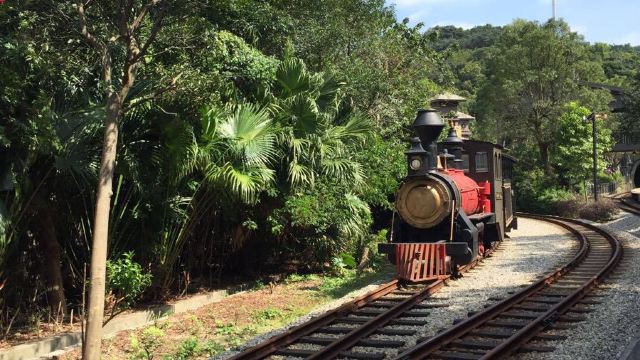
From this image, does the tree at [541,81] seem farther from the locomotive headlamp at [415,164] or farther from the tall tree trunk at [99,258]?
the tall tree trunk at [99,258]

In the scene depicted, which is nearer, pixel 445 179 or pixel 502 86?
pixel 445 179

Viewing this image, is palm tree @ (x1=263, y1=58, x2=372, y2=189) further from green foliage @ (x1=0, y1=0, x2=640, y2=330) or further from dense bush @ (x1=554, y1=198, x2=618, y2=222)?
dense bush @ (x1=554, y1=198, x2=618, y2=222)

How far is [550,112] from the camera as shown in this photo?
36.8m

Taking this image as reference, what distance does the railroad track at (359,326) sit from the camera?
245 inches

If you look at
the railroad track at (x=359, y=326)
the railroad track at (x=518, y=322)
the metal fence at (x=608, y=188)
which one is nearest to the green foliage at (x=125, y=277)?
the railroad track at (x=359, y=326)

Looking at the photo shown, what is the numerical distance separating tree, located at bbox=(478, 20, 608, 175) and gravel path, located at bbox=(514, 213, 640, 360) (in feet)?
92.7

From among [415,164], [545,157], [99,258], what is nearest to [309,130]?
[415,164]

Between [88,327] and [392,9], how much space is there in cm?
1663

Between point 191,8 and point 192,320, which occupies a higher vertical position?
point 191,8

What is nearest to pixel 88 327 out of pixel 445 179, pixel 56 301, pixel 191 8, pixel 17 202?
pixel 17 202

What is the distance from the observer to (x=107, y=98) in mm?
6691

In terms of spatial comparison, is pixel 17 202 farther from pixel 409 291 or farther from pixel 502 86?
pixel 502 86

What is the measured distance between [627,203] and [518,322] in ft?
98.8

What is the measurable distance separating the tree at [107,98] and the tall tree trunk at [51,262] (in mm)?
2083
